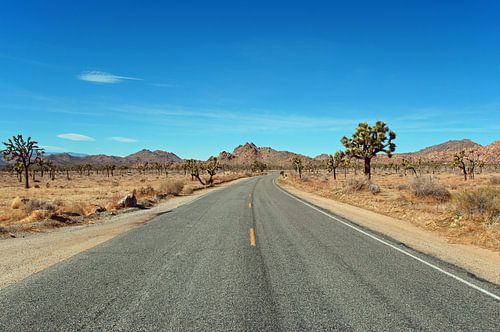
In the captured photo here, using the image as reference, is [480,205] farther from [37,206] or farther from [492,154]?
[492,154]

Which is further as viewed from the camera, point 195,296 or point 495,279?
point 495,279

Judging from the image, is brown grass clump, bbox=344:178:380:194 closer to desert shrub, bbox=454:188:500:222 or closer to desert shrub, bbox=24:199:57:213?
desert shrub, bbox=454:188:500:222

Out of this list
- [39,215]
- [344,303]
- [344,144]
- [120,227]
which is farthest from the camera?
[344,144]

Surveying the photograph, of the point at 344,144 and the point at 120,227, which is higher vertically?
the point at 344,144

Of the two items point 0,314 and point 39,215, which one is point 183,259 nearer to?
point 0,314

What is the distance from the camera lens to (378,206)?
2145cm

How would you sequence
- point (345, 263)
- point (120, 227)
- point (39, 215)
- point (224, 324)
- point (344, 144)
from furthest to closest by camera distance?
point (344, 144)
point (39, 215)
point (120, 227)
point (345, 263)
point (224, 324)

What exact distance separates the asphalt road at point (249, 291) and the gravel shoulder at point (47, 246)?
1.62 feet

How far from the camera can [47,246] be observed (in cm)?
1052

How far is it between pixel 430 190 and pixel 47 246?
22.4 m

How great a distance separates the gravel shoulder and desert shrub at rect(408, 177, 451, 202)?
18.4 metres

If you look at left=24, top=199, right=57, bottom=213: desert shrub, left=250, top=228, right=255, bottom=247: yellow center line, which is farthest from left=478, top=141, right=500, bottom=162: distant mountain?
left=24, top=199, right=57, bottom=213: desert shrub

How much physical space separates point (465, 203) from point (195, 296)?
1321 cm

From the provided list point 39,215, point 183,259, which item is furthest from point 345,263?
point 39,215
